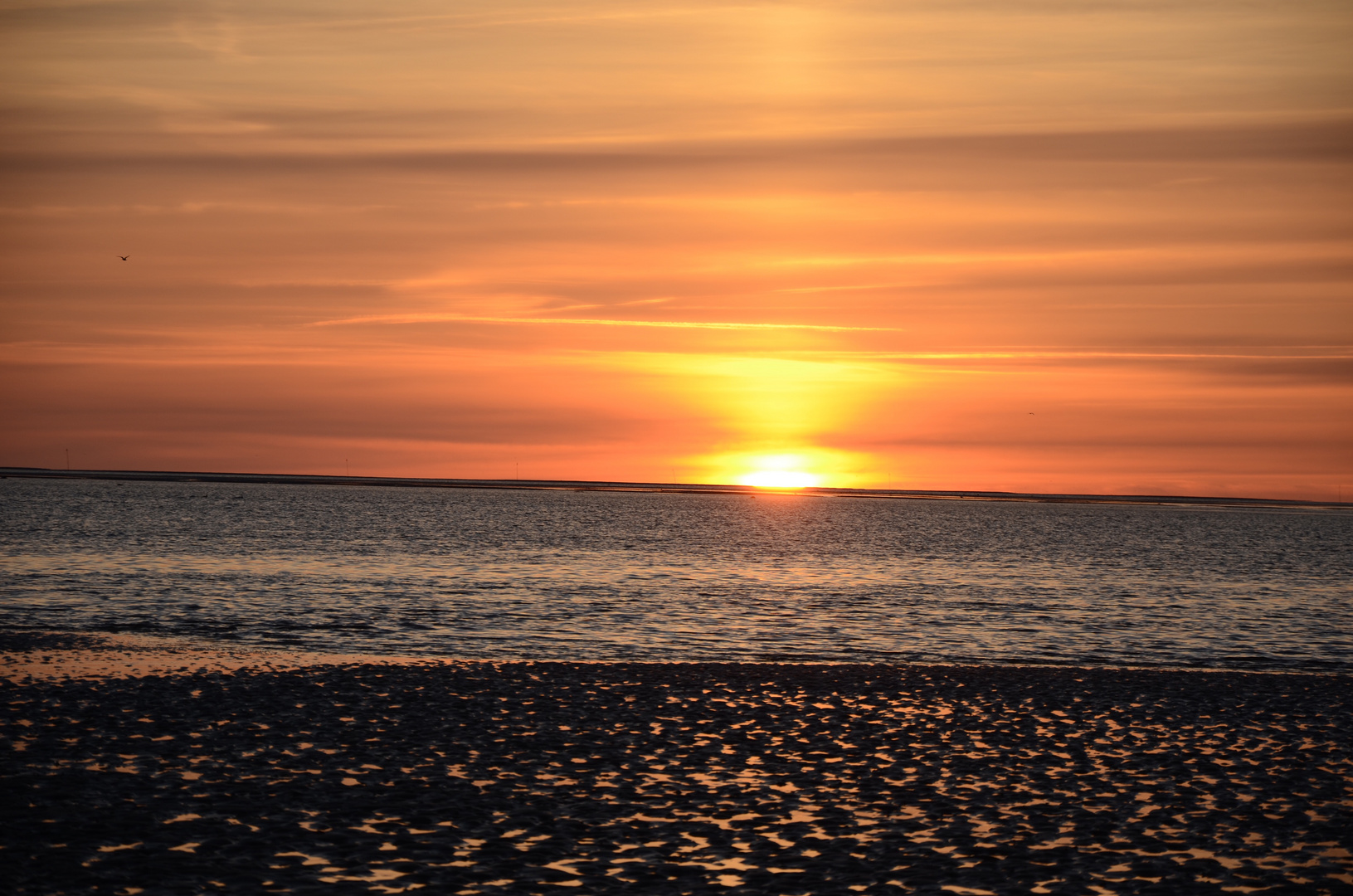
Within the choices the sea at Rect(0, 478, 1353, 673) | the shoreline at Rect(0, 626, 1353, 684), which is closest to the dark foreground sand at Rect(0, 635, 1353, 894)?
the shoreline at Rect(0, 626, 1353, 684)

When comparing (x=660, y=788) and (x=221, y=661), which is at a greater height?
(x=660, y=788)

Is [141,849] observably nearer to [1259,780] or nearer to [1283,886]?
A: [1283,886]

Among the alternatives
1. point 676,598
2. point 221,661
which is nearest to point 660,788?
point 221,661

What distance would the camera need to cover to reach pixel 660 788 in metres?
19.2

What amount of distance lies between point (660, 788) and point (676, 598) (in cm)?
3908

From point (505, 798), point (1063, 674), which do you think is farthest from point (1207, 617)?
point (505, 798)

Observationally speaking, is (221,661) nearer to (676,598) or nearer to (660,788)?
(660,788)

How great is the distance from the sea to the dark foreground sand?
1001 centimetres

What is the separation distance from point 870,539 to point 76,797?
125184 mm

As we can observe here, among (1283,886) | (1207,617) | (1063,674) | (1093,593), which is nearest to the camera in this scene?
(1283,886)

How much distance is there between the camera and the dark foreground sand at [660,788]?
14984 millimetres

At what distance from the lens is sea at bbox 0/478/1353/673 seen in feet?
133

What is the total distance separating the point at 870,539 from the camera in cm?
13900

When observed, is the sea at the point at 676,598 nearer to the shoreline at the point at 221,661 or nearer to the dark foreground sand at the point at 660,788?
the shoreline at the point at 221,661
